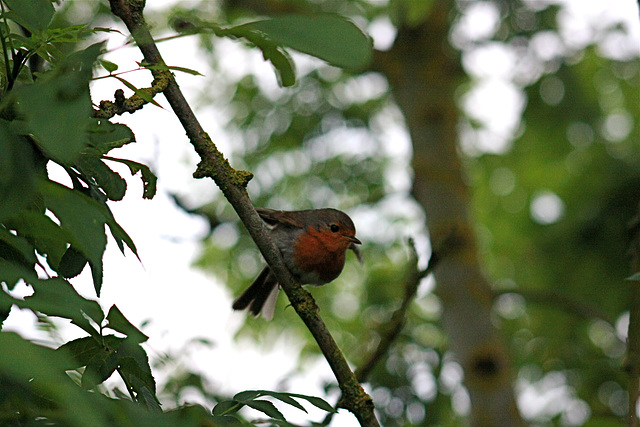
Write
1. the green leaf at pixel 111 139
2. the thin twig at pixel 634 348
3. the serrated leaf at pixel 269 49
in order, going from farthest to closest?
the thin twig at pixel 634 348 < the green leaf at pixel 111 139 < the serrated leaf at pixel 269 49

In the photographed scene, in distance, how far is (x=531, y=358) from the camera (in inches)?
258

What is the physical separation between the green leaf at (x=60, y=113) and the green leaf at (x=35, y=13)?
0.27m

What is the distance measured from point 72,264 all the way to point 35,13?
0.59 metres

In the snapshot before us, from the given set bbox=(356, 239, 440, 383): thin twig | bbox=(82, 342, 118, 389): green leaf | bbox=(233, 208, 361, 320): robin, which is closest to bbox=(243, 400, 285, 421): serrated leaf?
bbox=(82, 342, 118, 389): green leaf

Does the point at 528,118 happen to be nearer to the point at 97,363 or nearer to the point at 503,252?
the point at 503,252

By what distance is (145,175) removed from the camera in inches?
69.7

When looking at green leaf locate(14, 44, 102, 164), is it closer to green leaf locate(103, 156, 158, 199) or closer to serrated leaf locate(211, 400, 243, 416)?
green leaf locate(103, 156, 158, 199)

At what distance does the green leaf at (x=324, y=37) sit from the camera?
1.00 meters

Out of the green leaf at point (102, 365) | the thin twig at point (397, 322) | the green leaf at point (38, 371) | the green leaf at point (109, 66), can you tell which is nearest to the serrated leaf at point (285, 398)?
the green leaf at point (102, 365)

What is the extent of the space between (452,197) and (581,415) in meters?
2.33

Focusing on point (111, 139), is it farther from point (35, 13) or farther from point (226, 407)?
point (226, 407)

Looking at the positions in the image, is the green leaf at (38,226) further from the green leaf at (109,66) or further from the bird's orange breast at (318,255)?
the bird's orange breast at (318,255)

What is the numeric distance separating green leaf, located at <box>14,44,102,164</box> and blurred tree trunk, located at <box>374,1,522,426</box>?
3698 mm

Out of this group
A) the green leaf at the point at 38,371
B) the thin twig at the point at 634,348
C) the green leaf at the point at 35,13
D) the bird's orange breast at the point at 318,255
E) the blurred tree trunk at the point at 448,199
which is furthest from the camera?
the blurred tree trunk at the point at 448,199
